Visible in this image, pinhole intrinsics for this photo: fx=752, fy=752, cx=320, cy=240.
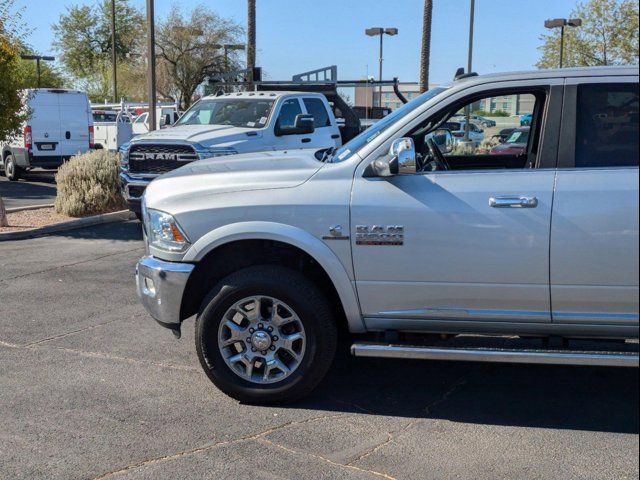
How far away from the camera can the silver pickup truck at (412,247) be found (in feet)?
14.1

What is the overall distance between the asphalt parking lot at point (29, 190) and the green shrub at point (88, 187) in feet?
7.47

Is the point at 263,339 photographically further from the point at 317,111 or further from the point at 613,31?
the point at 317,111

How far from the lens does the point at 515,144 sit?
225 inches

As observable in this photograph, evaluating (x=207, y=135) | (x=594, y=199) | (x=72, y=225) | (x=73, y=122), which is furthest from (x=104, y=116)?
(x=594, y=199)

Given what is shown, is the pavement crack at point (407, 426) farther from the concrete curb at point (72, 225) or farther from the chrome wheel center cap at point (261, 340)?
the concrete curb at point (72, 225)

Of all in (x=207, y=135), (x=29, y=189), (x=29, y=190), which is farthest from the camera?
(x=29, y=189)

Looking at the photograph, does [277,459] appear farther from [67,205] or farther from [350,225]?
[67,205]

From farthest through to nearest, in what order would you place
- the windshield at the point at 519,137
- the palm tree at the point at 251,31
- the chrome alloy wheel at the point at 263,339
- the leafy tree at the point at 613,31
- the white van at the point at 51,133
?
the palm tree at the point at 251,31, the white van at the point at 51,133, the windshield at the point at 519,137, the chrome alloy wheel at the point at 263,339, the leafy tree at the point at 613,31

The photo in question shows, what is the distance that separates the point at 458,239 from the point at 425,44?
26.2 metres

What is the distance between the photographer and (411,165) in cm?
445

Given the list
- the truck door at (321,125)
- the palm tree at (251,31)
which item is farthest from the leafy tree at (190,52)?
the truck door at (321,125)

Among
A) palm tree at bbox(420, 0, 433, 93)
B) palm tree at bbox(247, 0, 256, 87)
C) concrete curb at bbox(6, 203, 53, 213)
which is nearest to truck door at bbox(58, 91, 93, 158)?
concrete curb at bbox(6, 203, 53, 213)

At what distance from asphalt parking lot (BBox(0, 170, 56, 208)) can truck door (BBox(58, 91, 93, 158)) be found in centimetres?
111

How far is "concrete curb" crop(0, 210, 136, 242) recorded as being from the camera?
11070mm
